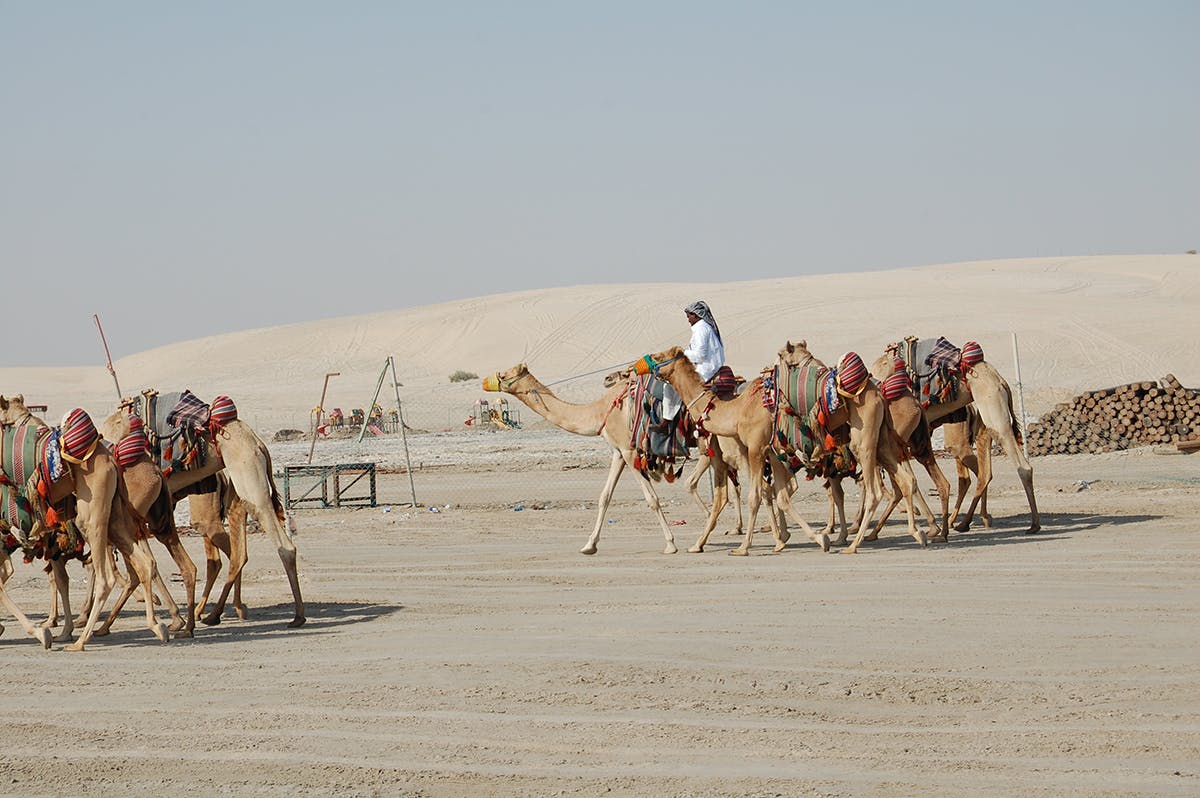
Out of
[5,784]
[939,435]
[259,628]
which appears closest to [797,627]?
[259,628]

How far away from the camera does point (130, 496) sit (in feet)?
38.4

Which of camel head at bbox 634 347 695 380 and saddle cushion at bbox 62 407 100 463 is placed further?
camel head at bbox 634 347 695 380

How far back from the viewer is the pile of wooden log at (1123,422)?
28.8 m

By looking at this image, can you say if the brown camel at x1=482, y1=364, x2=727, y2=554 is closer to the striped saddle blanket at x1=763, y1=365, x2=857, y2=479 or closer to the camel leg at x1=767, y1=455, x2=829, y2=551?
the camel leg at x1=767, y1=455, x2=829, y2=551

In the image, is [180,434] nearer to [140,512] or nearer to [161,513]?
[161,513]

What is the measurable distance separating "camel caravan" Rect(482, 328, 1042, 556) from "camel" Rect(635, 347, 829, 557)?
0.01 meters

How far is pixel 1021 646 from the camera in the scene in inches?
395

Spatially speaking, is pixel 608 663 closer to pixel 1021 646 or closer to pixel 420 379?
pixel 1021 646

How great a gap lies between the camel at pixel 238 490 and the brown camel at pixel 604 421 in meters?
4.46

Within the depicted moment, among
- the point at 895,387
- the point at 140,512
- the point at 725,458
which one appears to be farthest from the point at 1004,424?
the point at 140,512

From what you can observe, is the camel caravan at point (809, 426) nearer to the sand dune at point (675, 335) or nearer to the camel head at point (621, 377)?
the camel head at point (621, 377)

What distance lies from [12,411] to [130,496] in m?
1.07

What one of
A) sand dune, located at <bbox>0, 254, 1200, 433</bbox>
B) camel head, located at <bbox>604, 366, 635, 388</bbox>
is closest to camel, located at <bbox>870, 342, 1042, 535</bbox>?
camel head, located at <bbox>604, 366, 635, 388</bbox>

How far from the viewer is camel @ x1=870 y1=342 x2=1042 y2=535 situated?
1722 cm
